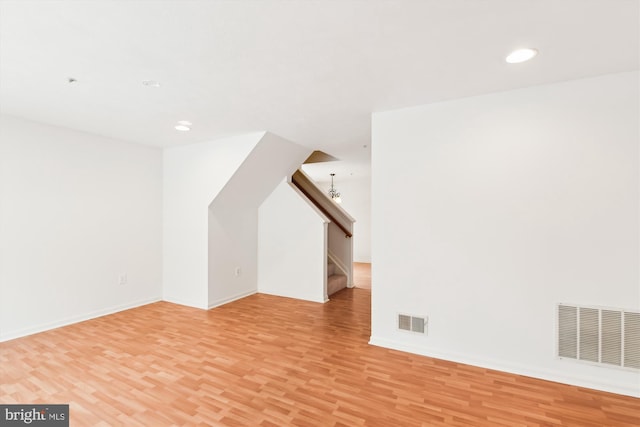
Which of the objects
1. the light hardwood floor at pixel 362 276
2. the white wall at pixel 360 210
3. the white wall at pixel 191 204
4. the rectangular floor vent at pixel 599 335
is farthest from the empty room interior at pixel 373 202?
the white wall at pixel 360 210

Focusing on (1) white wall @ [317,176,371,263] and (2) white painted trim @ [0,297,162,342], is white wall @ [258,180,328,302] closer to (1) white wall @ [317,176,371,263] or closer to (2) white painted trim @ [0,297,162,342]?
(2) white painted trim @ [0,297,162,342]

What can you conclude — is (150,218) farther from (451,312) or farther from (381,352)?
(451,312)

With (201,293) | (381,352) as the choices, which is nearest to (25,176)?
(201,293)

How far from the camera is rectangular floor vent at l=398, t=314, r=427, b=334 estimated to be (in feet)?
8.86

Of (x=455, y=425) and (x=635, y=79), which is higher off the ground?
(x=635, y=79)

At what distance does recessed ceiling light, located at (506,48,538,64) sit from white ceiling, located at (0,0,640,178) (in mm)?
42

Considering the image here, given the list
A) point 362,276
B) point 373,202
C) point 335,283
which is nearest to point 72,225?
point 373,202

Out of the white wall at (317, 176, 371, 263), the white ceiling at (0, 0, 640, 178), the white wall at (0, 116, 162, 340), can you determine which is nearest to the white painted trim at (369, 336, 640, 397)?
the white ceiling at (0, 0, 640, 178)

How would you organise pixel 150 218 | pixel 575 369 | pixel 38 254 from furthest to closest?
pixel 150 218 → pixel 38 254 → pixel 575 369

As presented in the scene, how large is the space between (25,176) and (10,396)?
7.48 ft

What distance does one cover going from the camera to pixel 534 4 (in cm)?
144

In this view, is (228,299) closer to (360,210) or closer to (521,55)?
(521,55)

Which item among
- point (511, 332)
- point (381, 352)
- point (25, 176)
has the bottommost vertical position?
point (381, 352)

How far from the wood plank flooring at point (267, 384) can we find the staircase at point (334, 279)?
5.00ft
